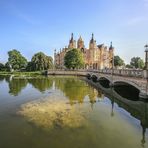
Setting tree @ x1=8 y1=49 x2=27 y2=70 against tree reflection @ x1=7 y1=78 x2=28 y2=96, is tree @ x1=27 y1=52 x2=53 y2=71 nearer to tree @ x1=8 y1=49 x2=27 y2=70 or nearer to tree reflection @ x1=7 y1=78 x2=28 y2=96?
tree @ x1=8 y1=49 x2=27 y2=70

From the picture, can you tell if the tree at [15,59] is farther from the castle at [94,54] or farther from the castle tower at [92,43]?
the castle tower at [92,43]

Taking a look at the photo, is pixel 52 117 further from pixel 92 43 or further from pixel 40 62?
pixel 92 43

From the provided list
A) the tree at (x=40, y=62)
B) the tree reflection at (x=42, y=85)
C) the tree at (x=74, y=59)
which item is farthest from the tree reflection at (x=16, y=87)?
the tree at (x=74, y=59)

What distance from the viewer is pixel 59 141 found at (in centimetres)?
1084

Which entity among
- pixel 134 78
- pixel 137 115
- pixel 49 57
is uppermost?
pixel 49 57

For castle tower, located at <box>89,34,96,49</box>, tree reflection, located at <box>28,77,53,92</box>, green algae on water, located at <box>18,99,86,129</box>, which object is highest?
castle tower, located at <box>89,34,96,49</box>

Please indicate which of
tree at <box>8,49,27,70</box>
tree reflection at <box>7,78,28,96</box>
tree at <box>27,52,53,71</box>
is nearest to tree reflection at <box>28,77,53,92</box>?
tree reflection at <box>7,78,28,96</box>

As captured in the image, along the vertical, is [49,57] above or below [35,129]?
above

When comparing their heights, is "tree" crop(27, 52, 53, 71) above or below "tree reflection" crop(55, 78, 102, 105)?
above

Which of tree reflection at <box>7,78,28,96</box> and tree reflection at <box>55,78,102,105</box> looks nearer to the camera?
tree reflection at <box>55,78,102,105</box>

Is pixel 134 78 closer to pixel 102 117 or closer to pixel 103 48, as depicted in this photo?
pixel 102 117

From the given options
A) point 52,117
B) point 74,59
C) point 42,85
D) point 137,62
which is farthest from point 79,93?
point 137,62

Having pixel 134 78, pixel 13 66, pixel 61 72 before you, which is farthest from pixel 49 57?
pixel 134 78

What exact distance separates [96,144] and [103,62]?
380 feet
